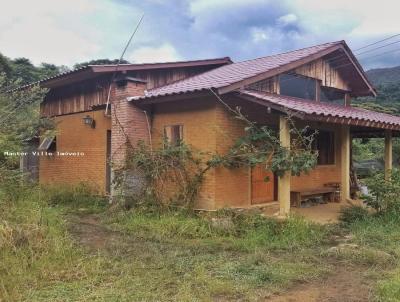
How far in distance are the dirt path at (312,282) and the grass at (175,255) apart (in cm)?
5

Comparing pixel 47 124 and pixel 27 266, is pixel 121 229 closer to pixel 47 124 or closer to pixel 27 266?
pixel 27 266

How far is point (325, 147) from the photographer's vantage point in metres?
12.8

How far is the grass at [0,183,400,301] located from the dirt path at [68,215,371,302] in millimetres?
51

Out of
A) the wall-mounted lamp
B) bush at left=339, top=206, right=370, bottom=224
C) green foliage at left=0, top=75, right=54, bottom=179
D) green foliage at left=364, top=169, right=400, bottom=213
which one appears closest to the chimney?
the wall-mounted lamp

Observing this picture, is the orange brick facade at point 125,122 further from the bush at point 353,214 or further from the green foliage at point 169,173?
the bush at point 353,214

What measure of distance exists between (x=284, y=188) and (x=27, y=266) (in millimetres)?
5261

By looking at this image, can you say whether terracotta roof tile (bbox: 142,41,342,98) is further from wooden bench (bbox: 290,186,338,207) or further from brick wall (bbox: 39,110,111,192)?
wooden bench (bbox: 290,186,338,207)

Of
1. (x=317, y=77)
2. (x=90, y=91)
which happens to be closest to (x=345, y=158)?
(x=317, y=77)

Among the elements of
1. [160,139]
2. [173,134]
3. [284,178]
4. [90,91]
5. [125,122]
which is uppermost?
[90,91]

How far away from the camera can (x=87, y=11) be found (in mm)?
9438

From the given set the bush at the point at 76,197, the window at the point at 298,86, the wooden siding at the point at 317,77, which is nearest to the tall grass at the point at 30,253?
→ the bush at the point at 76,197

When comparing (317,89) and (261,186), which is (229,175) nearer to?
(261,186)

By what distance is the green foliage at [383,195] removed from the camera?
359 inches

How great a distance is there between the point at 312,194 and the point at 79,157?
7.02 m
